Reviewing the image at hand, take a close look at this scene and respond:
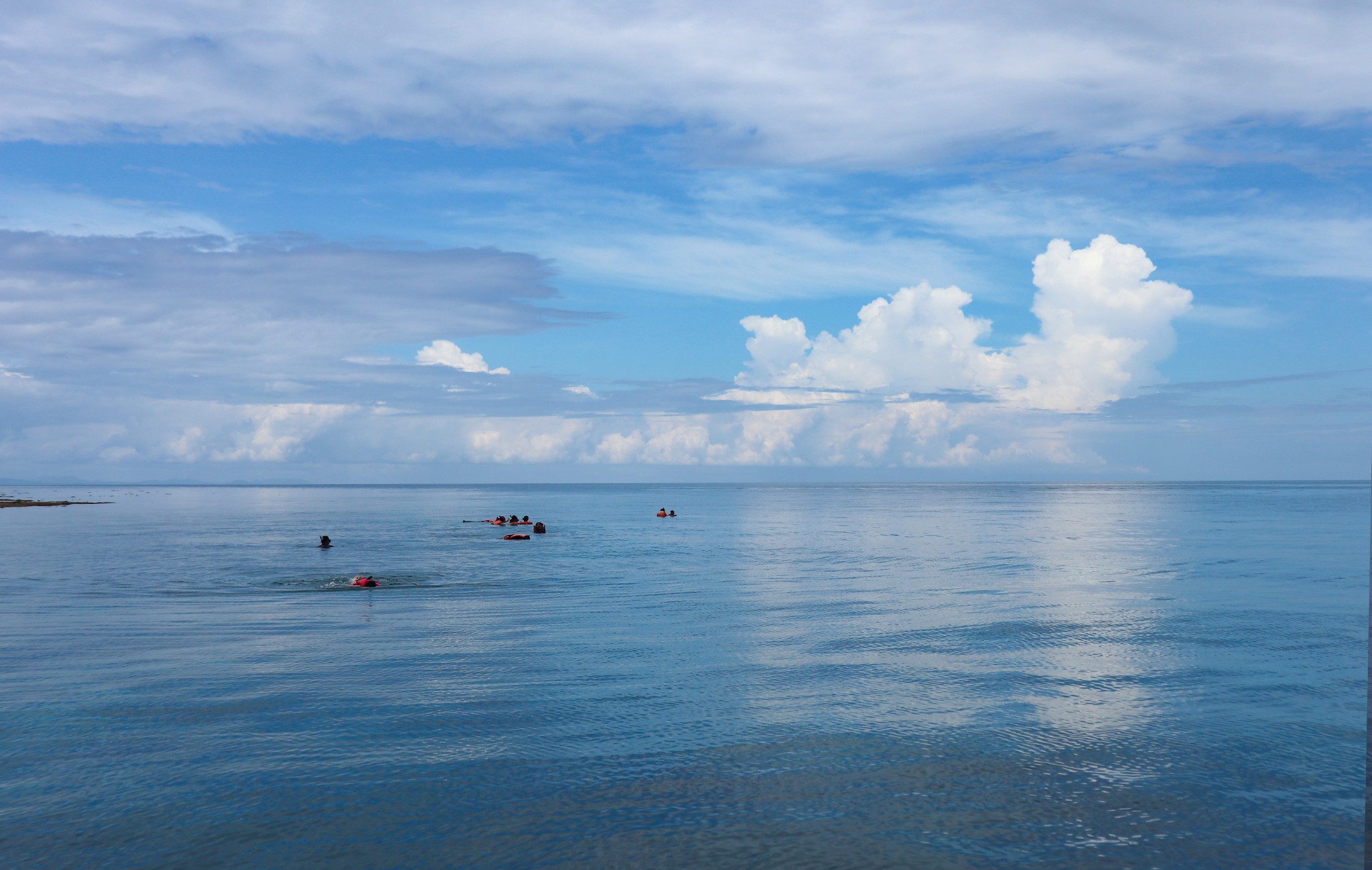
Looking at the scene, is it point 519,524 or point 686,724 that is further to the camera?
point 519,524

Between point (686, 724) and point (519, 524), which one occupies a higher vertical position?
point (519, 524)

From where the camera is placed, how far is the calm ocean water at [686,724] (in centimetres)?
1449

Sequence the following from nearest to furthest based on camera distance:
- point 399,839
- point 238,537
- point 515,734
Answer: point 399,839 < point 515,734 < point 238,537

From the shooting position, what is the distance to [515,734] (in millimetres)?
19656

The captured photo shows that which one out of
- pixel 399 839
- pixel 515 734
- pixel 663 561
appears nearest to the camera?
pixel 399 839

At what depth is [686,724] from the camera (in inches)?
803

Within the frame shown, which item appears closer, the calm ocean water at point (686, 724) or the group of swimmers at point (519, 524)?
the calm ocean water at point (686, 724)

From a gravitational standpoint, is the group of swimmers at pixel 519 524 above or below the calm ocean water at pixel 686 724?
above

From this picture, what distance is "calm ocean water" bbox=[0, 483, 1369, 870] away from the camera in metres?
14.5

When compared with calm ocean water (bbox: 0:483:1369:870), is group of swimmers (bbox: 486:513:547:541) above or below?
above

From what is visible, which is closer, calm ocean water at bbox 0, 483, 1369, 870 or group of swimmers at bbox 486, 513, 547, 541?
calm ocean water at bbox 0, 483, 1369, 870

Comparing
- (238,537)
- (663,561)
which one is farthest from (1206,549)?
(238,537)

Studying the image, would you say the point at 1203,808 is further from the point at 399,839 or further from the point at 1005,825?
the point at 399,839

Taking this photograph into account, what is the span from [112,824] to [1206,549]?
240 ft
